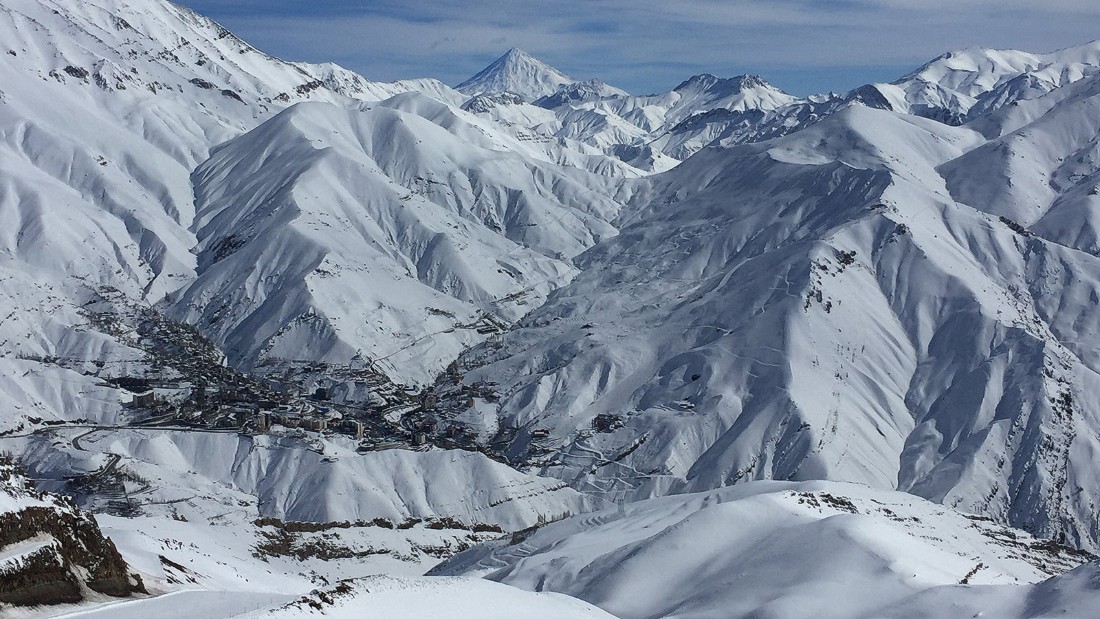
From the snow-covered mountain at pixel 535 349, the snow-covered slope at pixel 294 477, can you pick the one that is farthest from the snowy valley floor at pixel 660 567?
the snow-covered slope at pixel 294 477

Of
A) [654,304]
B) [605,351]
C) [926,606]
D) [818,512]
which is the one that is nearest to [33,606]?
[926,606]

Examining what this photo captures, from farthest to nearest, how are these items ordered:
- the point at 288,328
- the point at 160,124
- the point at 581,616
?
the point at 160,124 → the point at 288,328 → the point at 581,616

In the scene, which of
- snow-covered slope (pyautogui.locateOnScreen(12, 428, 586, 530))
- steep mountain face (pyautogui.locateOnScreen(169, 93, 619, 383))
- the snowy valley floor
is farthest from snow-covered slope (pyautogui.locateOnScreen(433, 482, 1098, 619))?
steep mountain face (pyautogui.locateOnScreen(169, 93, 619, 383))

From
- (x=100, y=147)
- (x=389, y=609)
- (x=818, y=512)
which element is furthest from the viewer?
(x=100, y=147)

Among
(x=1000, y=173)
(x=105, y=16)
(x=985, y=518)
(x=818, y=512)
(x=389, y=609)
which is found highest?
(x=105, y=16)

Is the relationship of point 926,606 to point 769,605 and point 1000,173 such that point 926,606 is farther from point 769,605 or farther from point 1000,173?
point 1000,173

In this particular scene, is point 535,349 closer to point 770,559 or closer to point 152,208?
point 770,559
